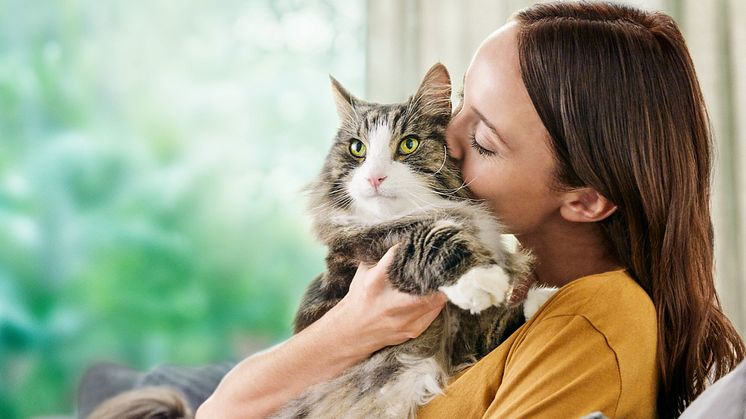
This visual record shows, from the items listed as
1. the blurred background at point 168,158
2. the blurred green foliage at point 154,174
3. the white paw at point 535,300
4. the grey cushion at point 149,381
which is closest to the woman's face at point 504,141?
the white paw at point 535,300

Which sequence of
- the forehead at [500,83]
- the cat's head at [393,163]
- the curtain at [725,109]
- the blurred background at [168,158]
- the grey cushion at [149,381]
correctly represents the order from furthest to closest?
the blurred background at [168,158] → the curtain at [725,109] → the grey cushion at [149,381] → the cat's head at [393,163] → the forehead at [500,83]

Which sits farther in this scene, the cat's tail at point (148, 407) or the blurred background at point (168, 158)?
the blurred background at point (168, 158)

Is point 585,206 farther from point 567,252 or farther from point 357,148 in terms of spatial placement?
point 357,148

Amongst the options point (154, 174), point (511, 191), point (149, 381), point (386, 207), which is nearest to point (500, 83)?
point (511, 191)

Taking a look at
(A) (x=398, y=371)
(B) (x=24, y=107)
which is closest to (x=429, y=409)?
(A) (x=398, y=371)

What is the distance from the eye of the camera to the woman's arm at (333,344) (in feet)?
4.50

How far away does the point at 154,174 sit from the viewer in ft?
12.3

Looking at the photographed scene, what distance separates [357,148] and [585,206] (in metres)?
0.50

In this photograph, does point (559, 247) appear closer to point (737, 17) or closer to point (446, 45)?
point (737, 17)

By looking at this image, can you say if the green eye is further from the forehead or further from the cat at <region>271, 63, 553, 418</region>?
the forehead

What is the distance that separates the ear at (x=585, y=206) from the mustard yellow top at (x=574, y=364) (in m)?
0.14

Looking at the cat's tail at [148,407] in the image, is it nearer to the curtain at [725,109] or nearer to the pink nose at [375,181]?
the pink nose at [375,181]

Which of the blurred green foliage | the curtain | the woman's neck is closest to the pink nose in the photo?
the woman's neck

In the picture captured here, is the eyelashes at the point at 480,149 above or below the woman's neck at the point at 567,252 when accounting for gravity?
above
